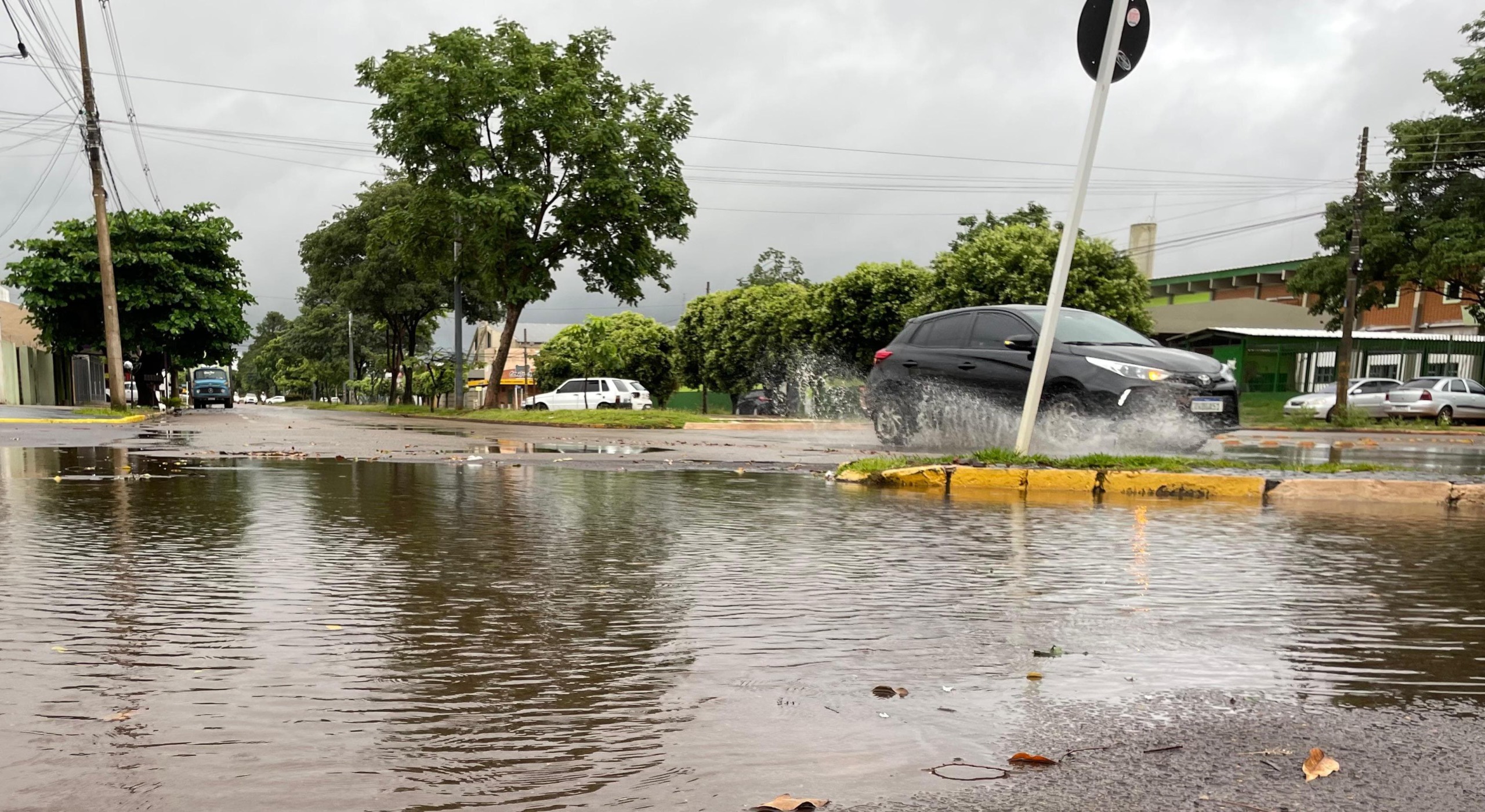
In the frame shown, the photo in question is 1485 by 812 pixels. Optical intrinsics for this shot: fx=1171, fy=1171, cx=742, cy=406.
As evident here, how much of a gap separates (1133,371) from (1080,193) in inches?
97.0

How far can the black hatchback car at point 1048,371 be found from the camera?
39.0ft

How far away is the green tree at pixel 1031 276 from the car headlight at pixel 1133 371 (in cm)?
1819

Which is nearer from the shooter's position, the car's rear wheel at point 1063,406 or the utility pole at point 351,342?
the car's rear wheel at point 1063,406

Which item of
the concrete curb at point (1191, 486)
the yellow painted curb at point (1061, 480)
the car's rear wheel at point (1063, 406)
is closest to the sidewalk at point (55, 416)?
the car's rear wheel at point (1063, 406)

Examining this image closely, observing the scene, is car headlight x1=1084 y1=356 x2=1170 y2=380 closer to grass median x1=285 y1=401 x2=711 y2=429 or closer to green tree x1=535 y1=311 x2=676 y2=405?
grass median x1=285 y1=401 x2=711 y2=429

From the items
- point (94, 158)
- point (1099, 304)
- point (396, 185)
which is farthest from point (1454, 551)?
point (396, 185)

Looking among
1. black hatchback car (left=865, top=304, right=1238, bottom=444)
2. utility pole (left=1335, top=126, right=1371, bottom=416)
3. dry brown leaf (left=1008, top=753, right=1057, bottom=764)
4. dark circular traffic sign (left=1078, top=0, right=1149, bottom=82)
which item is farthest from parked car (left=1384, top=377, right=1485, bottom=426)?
dry brown leaf (left=1008, top=753, right=1057, bottom=764)

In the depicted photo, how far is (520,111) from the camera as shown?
32812 millimetres

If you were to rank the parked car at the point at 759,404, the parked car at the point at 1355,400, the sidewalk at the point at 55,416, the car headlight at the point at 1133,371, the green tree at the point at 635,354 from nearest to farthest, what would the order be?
the car headlight at the point at 1133,371 → the sidewalk at the point at 55,416 → the parked car at the point at 1355,400 → the parked car at the point at 759,404 → the green tree at the point at 635,354

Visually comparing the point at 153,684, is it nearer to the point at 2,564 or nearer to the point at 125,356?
the point at 2,564

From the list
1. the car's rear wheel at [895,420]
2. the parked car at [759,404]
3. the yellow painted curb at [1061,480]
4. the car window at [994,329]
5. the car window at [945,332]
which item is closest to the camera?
the yellow painted curb at [1061,480]

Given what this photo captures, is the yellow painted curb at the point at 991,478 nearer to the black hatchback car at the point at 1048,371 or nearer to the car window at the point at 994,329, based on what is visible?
the black hatchback car at the point at 1048,371

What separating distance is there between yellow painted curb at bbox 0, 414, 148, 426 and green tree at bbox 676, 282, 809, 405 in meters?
24.7

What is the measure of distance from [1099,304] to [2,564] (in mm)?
27848
